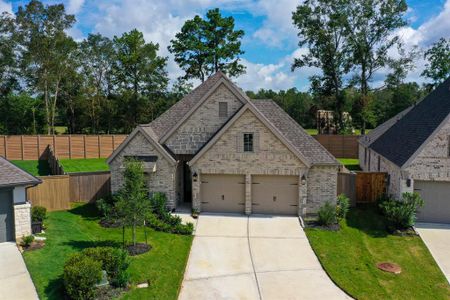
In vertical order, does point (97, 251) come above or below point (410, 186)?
below

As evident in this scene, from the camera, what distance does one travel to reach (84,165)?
112 ft

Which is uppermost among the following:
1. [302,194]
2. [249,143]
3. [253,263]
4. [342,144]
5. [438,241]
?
[249,143]

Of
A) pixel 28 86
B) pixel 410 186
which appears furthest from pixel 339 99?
pixel 28 86

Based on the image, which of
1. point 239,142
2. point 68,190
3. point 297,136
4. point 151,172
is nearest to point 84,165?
point 68,190

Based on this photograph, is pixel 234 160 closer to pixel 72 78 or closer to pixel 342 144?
pixel 342 144

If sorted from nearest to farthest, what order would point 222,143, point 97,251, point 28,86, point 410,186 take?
point 97,251
point 410,186
point 222,143
point 28,86

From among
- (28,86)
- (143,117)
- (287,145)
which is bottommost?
(287,145)

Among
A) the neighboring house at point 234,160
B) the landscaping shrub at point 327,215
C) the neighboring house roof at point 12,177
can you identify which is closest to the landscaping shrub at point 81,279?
the neighboring house roof at point 12,177

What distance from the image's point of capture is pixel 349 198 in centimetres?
2164

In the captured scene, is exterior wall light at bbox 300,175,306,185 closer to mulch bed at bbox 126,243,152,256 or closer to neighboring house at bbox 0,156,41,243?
mulch bed at bbox 126,243,152,256

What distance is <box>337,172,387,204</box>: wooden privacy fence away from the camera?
21.7 m

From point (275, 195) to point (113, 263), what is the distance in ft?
34.2

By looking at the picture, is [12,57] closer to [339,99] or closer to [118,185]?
[118,185]

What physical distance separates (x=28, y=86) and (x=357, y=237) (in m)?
45.3
